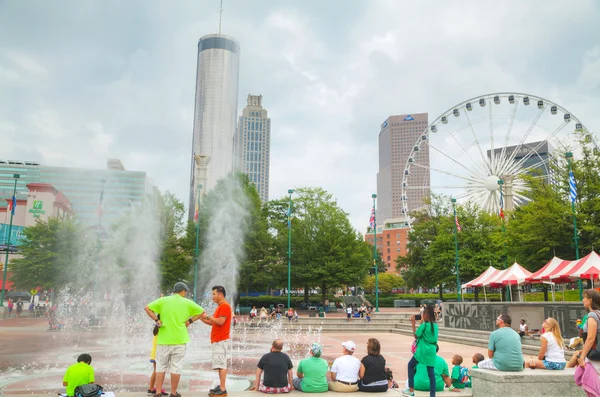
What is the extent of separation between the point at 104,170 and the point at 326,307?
85.5 feet

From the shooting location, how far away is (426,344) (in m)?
7.78

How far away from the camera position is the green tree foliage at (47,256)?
44062mm

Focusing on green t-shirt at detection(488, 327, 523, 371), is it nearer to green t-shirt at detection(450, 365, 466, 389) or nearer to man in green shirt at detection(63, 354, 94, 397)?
green t-shirt at detection(450, 365, 466, 389)

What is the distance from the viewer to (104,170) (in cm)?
4666

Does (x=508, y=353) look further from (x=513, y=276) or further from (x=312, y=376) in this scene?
(x=513, y=276)

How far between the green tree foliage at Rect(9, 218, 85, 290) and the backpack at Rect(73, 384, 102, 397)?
42.5m

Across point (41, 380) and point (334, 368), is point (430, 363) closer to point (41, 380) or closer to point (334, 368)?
point (334, 368)

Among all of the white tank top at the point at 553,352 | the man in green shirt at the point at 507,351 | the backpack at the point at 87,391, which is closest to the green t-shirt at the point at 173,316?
the backpack at the point at 87,391

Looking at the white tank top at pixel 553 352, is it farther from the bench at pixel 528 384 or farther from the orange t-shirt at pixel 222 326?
the orange t-shirt at pixel 222 326

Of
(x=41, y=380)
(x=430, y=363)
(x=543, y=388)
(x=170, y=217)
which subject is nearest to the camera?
(x=543, y=388)

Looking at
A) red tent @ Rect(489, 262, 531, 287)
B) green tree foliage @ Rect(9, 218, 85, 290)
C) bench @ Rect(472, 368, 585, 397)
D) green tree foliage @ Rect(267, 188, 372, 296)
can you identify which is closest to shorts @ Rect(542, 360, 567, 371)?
bench @ Rect(472, 368, 585, 397)

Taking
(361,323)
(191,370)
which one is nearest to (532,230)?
(361,323)

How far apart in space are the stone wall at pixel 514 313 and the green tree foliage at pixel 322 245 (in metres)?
20.7

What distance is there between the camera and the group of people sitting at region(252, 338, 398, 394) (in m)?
7.40
